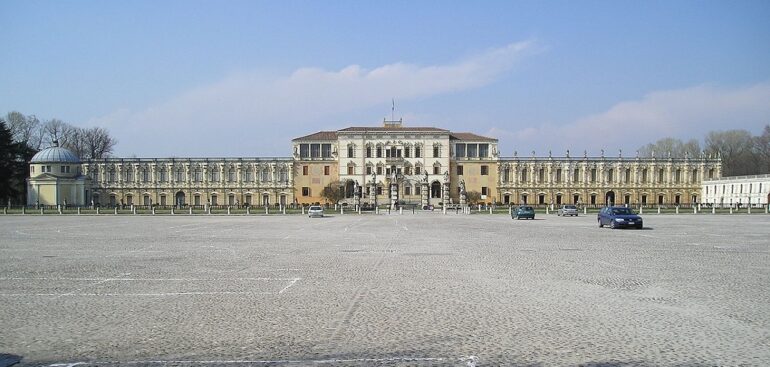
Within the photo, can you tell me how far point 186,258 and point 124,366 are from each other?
37.8 ft

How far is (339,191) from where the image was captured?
102 metres

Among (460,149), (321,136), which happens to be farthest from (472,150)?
(321,136)

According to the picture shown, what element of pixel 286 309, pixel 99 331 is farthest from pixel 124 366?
pixel 286 309

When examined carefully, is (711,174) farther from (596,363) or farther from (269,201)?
(596,363)

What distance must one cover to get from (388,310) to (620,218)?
27.0m

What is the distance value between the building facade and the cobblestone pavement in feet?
285

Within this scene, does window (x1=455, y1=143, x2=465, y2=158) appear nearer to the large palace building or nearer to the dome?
the large palace building

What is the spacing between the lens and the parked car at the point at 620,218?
33.1 meters

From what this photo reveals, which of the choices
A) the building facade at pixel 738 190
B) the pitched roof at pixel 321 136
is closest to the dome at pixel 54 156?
the pitched roof at pixel 321 136

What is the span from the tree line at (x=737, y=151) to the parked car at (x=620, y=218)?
85.3 metres

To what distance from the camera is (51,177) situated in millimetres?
92562

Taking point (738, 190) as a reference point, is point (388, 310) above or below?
above

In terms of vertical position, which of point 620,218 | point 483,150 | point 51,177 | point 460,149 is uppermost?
point 460,149

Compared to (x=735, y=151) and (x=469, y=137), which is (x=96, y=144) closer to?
(x=469, y=137)
